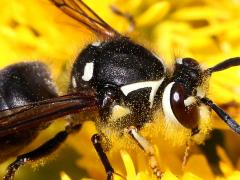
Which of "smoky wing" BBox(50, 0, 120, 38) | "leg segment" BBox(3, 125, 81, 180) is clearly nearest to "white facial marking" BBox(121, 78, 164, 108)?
"leg segment" BBox(3, 125, 81, 180)

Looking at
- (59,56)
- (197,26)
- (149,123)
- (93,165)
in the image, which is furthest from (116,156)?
(197,26)

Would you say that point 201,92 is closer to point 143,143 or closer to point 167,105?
point 167,105

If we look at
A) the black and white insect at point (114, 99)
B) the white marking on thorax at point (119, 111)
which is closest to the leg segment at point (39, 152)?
the black and white insect at point (114, 99)

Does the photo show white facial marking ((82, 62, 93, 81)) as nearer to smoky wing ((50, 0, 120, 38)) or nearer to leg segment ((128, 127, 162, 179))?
leg segment ((128, 127, 162, 179))

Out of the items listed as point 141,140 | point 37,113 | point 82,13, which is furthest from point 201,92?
point 82,13

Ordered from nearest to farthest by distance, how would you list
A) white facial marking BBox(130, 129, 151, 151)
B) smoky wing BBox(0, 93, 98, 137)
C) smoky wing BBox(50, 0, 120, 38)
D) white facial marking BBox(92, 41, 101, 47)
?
smoky wing BBox(0, 93, 98, 137) → white facial marking BBox(130, 129, 151, 151) → white facial marking BBox(92, 41, 101, 47) → smoky wing BBox(50, 0, 120, 38)

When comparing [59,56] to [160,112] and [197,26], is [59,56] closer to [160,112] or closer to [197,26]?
[197,26]
